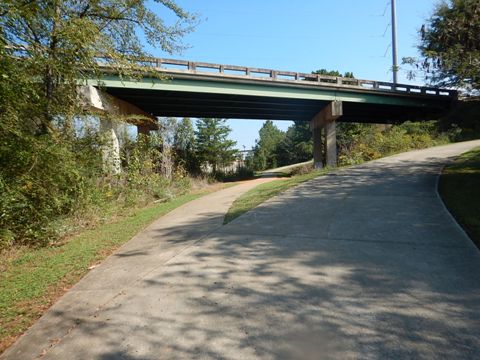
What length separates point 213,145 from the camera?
21.6 m

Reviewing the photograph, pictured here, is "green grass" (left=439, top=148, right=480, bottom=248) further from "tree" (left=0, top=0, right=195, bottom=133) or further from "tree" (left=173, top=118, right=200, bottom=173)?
"tree" (left=173, top=118, right=200, bottom=173)

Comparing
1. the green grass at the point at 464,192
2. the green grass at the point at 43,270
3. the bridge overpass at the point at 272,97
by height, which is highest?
the bridge overpass at the point at 272,97

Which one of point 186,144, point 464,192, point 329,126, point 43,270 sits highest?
point 329,126

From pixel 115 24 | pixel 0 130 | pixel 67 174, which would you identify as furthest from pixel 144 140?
pixel 0 130

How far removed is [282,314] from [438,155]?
13.6m

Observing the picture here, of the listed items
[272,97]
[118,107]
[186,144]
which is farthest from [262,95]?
[118,107]

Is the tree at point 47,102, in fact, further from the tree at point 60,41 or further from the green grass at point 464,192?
the green grass at point 464,192

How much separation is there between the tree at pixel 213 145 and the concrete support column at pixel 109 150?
32.2 ft

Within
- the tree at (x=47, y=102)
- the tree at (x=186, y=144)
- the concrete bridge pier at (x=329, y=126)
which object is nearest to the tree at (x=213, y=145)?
the tree at (x=186, y=144)

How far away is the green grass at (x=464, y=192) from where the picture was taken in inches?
225

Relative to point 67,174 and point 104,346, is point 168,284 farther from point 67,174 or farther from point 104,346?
point 67,174

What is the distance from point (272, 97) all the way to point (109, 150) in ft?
43.4

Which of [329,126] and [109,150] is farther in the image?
[329,126]

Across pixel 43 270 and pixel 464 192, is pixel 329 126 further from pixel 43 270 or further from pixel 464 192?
pixel 43 270
